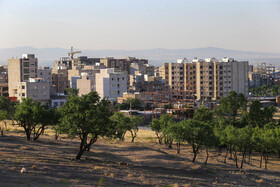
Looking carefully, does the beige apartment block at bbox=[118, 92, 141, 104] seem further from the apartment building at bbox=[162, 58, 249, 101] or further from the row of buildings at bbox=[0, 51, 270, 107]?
the apartment building at bbox=[162, 58, 249, 101]

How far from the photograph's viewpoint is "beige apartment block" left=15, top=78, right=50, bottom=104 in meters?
93.7

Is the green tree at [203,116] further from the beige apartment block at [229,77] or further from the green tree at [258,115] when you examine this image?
the beige apartment block at [229,77]

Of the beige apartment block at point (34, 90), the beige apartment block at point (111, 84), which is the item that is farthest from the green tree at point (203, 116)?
the beige apartment block at point (111, 84)

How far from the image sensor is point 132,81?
140 metres

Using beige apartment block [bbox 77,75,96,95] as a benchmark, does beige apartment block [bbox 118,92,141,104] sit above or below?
below

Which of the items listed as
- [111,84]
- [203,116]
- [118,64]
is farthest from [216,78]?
[118,64]

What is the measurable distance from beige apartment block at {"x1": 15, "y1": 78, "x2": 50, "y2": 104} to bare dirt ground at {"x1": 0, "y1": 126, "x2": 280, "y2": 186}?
5388 centimetres

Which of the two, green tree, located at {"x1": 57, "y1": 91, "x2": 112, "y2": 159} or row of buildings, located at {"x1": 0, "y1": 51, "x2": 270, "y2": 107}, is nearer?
green tree, located at {"x1": 57, "y1": 91, "x2": 112, "y2": 159}

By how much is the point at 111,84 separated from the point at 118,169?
78.9m

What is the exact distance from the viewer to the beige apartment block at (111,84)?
347 ft

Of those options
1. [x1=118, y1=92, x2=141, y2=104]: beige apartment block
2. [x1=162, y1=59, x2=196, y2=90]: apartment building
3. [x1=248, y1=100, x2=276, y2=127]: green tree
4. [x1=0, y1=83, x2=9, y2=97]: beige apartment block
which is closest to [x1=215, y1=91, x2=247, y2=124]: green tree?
[x1=248, y1=100, x2=276, y2=127]: green tree

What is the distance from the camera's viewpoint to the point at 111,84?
106 meters

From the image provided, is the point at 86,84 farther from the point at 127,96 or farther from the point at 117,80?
the point at 127,96

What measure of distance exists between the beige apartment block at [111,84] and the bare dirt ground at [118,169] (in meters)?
62.0
